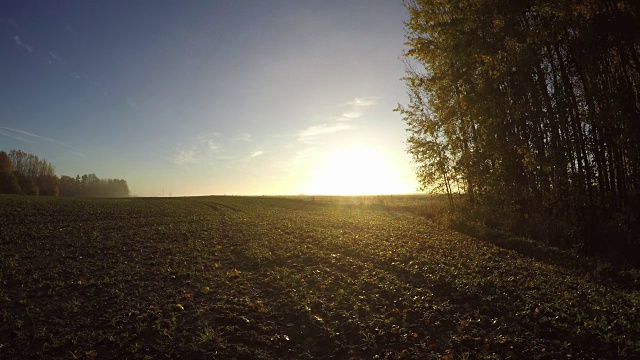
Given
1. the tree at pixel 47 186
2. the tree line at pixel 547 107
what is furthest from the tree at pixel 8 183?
the tree line at pixel 547 107

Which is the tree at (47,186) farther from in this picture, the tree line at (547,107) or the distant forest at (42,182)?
the tree line at (547,107)

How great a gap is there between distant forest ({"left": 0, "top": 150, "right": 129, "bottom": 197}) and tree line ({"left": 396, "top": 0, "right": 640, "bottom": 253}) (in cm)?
8622

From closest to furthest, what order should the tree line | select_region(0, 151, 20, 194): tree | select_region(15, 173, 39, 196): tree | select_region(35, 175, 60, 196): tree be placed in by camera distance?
the tree line, select_region(0, 151, 20, 194): tree, select_region(15, 173, 39, 196): tree, select_region(35, 175, 60, 196): tree

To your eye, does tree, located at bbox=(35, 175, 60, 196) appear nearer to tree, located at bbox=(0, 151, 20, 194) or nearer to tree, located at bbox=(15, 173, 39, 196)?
tree, located at bbox=(15, 173, 39, 196)

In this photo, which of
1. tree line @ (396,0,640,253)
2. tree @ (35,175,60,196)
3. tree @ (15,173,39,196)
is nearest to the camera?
tree line @ (396,0,640,253)

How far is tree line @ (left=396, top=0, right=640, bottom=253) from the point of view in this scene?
12727 millimetres

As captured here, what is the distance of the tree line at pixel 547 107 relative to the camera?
12727mm

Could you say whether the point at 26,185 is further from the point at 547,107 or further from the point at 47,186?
the point at 547,107

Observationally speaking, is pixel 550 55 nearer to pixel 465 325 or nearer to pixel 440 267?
pixel 440 267

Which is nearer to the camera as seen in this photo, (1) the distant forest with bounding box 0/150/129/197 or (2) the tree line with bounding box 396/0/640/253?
(2) the tree line with bounding box 396/0/640/253

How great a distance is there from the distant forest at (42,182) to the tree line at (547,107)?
8622 centimetres

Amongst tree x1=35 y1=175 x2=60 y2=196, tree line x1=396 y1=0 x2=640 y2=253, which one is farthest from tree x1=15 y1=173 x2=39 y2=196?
tree line x1=396 y1=0 x2=640 y2=253

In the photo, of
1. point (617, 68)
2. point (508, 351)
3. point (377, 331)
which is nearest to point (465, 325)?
point (508, 351)

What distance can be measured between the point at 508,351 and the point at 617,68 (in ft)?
53.1
